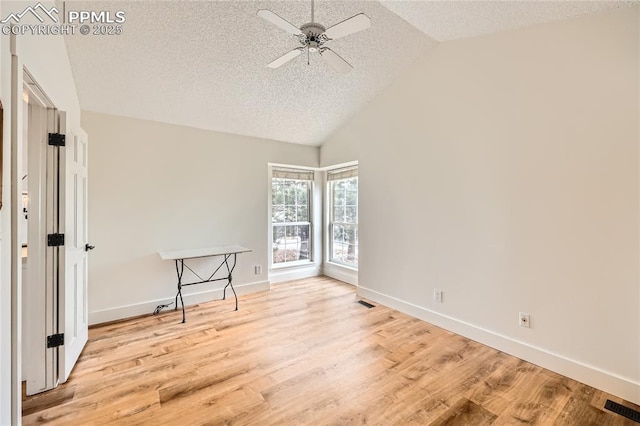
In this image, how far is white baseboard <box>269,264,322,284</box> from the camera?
15.3 feet

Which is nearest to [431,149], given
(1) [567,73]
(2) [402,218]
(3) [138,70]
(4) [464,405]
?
(2) [402,218]

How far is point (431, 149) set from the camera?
10.3ft

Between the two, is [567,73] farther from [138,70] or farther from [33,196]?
[33,196]

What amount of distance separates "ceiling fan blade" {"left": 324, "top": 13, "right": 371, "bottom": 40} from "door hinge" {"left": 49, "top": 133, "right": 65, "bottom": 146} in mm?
1979

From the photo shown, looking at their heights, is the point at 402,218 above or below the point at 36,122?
below

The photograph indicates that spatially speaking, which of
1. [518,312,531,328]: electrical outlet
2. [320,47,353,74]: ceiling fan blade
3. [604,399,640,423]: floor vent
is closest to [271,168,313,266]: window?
[320,47,353,74]: ceiling fan blade

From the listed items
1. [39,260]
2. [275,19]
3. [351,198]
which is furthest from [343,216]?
[39,260]

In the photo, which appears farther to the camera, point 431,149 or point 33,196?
point 431,149

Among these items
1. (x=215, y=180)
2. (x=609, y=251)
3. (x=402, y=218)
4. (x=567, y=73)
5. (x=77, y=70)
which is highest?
(x=77, y=70)

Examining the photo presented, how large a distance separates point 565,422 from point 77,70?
4.50 meters

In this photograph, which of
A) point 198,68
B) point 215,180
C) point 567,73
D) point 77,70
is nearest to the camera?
point 567,73

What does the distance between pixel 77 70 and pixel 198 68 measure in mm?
1020

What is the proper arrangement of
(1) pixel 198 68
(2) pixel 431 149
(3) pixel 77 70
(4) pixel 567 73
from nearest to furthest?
1. (4) pixel 567 73
2. (3) pixel 77 70
3. (1) pixel 198 68
4. (2) pixel 431 149

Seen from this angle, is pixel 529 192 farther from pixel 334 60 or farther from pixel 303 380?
pixel 303 380
